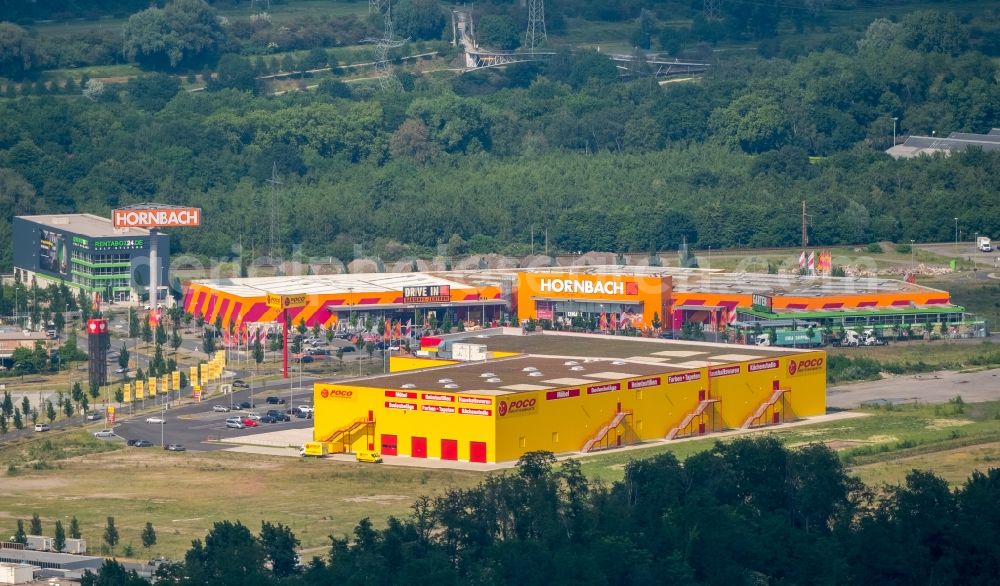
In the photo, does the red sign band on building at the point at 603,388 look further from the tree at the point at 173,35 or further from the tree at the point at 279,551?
the tree at the point at 173,35

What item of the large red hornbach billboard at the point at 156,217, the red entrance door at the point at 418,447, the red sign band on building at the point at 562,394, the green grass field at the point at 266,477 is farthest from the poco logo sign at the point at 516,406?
the large red hornbach billboard at the point at 156,217

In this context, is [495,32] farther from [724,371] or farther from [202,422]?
[724,371]

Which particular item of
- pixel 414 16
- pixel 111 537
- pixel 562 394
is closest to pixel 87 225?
pixel 562 394

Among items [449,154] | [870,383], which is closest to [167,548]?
[870,383]

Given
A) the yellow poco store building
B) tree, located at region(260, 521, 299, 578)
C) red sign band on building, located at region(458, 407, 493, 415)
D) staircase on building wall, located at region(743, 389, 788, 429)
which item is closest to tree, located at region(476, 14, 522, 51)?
the yellow poco store building

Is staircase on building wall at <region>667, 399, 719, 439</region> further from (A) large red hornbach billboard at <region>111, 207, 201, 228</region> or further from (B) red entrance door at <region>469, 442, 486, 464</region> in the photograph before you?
(A) large red hornbach billboard at <region>111, 207, 201, 228</region>

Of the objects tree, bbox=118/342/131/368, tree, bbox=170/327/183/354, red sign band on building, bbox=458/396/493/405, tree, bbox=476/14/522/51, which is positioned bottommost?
red sign band on building, bbox=458/396/493/405

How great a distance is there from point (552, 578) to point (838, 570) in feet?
24.2

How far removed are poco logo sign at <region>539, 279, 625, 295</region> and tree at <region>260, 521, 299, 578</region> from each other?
54.3 metres

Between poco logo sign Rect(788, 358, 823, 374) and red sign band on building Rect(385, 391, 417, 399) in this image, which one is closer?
red sign band on building Rect(385, 391, 417, 399)

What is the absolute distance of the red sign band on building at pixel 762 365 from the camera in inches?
3164

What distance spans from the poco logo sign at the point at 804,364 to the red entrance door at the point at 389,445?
17300 millimetres

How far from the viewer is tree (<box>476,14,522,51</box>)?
7776 inches

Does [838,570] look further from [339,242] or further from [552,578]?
[339,242]
